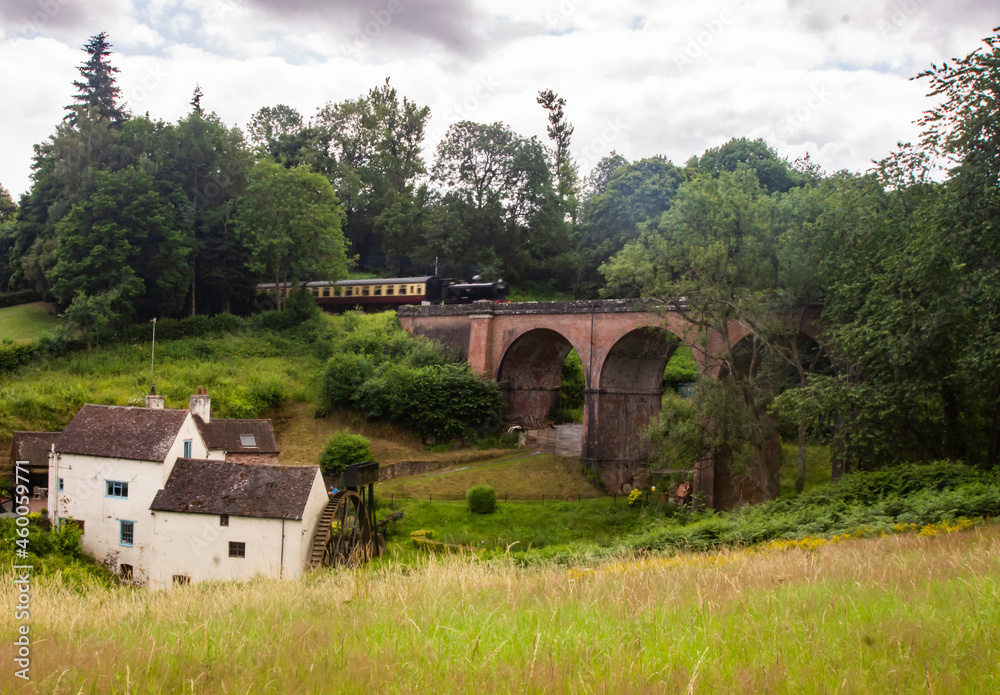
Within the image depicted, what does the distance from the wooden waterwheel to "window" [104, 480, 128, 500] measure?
5.49 meters

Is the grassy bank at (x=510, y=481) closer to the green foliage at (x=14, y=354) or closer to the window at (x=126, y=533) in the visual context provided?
the window at (x=126, y=533)

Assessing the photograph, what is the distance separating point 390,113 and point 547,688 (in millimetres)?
55067

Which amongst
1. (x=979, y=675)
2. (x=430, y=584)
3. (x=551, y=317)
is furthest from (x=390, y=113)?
(x=979, y=675)

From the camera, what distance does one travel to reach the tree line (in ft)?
61.6

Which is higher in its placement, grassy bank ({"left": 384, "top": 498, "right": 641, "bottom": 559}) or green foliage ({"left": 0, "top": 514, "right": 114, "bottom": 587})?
green foliage ({"left": 0, "top": 514, "right": 114, "bottom": 587})

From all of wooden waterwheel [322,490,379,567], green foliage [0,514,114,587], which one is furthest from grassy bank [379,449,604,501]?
green foliage [0,514,114,587]

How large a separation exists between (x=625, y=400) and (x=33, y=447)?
2195 cm

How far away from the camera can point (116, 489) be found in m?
21.1

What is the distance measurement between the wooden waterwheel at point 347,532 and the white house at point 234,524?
55cm

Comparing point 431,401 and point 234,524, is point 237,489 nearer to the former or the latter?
point 234,524

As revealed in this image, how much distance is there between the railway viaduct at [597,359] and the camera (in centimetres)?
3173

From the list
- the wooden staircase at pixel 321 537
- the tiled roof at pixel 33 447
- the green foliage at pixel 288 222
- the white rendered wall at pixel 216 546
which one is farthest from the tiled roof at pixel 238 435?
the green foliage at pixel 288 222

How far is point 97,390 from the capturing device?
3156cm

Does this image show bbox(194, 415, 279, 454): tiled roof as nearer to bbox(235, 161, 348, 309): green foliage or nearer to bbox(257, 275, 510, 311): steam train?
bbox(235, 161, 348, 309): green foliage
